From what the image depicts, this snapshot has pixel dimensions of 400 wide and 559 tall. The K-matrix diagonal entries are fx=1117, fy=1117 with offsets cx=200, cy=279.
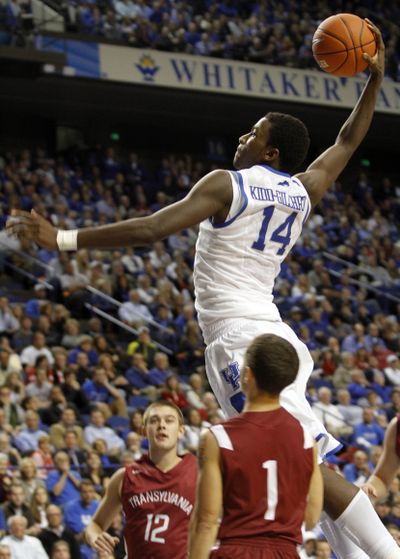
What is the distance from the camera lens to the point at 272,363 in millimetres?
4062

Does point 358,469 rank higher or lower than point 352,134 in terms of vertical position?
lower

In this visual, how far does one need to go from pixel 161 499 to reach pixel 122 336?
11.1m

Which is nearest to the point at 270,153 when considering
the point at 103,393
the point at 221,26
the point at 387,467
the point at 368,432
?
the point at 387,467

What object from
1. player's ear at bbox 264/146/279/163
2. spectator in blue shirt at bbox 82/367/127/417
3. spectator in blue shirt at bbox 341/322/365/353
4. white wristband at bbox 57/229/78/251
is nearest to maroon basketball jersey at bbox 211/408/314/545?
white wristband at bbox 57/229/78/251

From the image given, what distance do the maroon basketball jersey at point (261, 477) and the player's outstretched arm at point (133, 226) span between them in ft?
3.53

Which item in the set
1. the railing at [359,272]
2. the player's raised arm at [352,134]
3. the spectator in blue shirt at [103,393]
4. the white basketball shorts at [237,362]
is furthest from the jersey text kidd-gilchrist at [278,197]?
the railing at [359,272]

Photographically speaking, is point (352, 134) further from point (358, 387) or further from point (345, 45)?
point (358, 387)

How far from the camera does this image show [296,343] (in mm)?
5207

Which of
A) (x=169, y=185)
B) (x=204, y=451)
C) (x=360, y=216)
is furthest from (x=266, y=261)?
(x=360, y=216)

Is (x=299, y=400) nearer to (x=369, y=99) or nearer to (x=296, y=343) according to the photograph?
(x=296, y=343)

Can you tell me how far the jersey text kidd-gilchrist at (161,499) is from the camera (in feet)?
19.0

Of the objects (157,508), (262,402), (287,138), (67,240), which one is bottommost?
(157,508)

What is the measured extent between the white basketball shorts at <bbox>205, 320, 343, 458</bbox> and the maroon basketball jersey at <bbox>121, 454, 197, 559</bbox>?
71 cm

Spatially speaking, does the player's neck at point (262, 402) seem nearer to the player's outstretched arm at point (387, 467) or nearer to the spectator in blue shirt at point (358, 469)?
the player's outstretched arm at point (387, 467)
